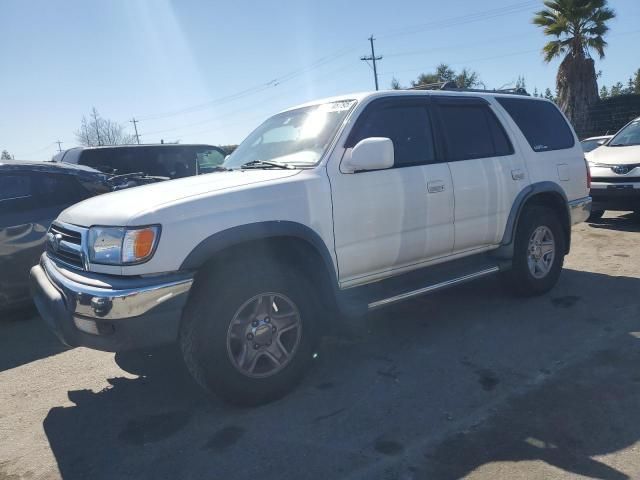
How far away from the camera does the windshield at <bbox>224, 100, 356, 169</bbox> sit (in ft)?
12.8

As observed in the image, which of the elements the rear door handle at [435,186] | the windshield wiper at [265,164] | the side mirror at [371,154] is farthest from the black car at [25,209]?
the rear door handle at [435,186]

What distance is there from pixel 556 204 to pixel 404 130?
215 cm

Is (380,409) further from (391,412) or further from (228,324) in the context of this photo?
(228,324)

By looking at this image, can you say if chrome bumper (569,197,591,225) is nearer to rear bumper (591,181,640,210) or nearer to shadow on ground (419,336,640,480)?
shadow on ground (419,336,640,480)

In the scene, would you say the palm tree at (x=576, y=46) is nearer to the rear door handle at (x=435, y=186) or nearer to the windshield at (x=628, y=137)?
the windshield at (x=628, y=137)

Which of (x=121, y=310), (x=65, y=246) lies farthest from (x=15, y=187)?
(x=121, y=310)

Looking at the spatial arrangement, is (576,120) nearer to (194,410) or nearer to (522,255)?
(522,255)

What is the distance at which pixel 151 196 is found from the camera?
10.9ft

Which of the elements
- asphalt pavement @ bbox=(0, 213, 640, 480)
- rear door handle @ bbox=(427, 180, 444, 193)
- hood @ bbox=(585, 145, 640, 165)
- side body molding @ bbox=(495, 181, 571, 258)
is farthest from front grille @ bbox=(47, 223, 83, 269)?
hood @ bbox=(585, 145, 640, 165)

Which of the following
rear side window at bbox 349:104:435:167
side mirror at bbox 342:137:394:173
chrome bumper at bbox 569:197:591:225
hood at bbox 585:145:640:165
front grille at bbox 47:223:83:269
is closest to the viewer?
front grille at bbox 47:223:83:269

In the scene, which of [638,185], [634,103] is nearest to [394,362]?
[638,185]

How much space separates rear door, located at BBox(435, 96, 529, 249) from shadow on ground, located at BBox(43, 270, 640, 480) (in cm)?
86

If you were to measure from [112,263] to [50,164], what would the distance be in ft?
11.0

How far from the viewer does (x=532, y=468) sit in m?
2.63
